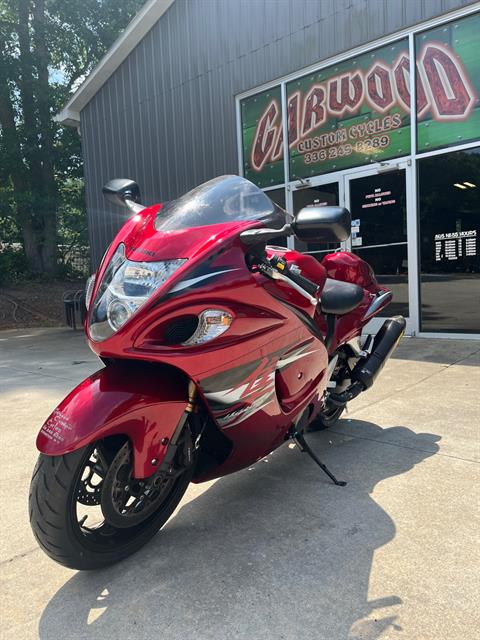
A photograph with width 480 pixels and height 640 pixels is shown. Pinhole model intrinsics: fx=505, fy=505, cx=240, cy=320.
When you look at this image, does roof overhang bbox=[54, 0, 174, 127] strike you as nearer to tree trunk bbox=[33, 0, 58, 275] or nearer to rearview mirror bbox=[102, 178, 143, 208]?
tree trunk bbox=[33, 0, 58, 275]

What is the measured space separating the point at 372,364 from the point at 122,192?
1.86m

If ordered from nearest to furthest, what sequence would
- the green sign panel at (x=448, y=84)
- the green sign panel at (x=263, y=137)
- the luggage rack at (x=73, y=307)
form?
1. the green sign panel at (x=448, y=84)
2. the green sign panel at (x=263, y=137)
3. the luggage rack at (x=73, y=307)

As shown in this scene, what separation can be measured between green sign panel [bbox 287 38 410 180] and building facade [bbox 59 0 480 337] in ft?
0.06

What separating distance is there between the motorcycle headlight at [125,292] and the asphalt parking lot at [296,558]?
99 cm

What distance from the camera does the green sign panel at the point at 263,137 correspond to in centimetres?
872

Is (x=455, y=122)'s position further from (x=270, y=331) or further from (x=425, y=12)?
(x=270, y=331)

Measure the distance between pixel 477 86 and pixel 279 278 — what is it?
587cm

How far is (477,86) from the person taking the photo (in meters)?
6.43

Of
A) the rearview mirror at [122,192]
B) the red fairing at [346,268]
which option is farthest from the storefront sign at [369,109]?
the rearview mirror at [122,192]

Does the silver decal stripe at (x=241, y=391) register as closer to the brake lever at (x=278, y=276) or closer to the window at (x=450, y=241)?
the brake lever at (x=278, y=276)

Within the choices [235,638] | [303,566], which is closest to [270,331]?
[303,566]

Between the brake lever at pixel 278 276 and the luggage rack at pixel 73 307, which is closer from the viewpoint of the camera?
the brake lever at pixel 278 276

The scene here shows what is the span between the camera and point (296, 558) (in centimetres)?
206

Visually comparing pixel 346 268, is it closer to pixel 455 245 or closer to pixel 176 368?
pixel 176 368
